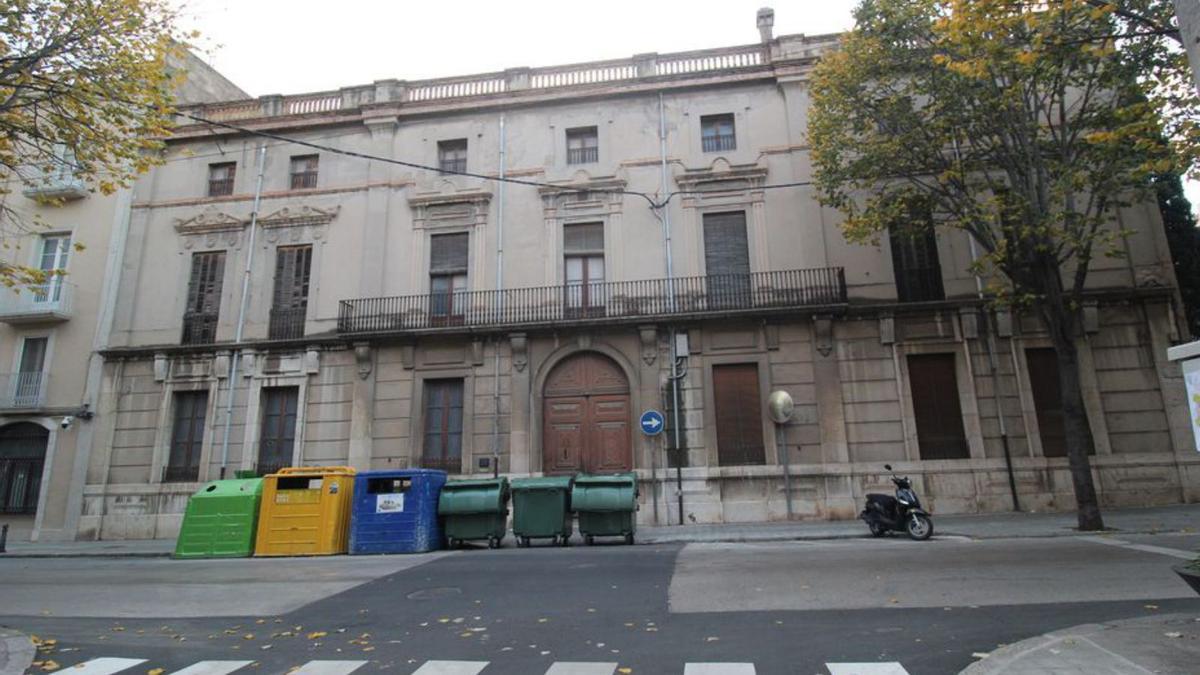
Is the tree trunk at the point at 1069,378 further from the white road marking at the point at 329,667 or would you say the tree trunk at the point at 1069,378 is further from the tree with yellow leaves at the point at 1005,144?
the white road marking at the point at 329,667

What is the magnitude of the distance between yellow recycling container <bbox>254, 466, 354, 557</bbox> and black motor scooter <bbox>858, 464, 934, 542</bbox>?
10.7 meters

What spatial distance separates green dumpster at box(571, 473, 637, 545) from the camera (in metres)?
12.9

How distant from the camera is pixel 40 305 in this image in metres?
20.9

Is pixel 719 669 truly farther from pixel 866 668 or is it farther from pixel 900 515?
pixel 900 515

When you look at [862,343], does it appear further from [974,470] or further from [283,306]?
[283,306]

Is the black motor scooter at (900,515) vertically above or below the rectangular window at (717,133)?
below

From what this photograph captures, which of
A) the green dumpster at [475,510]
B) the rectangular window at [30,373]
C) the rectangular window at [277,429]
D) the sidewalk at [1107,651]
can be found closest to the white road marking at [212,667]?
the sidewalk at [1107,651]

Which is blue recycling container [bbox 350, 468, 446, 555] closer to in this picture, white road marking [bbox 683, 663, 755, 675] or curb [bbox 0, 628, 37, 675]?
curb [bbox 0, 628, 37, 675]

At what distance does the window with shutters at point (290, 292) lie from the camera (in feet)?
67.4

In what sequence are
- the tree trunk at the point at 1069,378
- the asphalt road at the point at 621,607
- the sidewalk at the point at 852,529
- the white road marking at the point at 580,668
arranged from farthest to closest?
the tree trunk at the point at 1069,378 < the sidewalk at the point at 852,529 < the asphalt road at the point at 621,607 < the white road marking at the point at 580,668

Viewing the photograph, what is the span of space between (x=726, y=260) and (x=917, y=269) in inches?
205

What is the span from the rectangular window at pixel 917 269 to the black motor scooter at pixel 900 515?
6.99 m

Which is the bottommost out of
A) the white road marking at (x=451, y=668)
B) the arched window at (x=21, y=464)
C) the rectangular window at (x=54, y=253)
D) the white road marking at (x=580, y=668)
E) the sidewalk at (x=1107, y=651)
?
the white road marking at (x=451, y=668)

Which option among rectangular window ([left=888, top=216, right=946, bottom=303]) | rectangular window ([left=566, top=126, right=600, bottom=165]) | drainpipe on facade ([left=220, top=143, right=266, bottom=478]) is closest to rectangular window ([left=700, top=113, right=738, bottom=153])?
rectangular window ([left=566, top=126, right=600, bottom=165])
